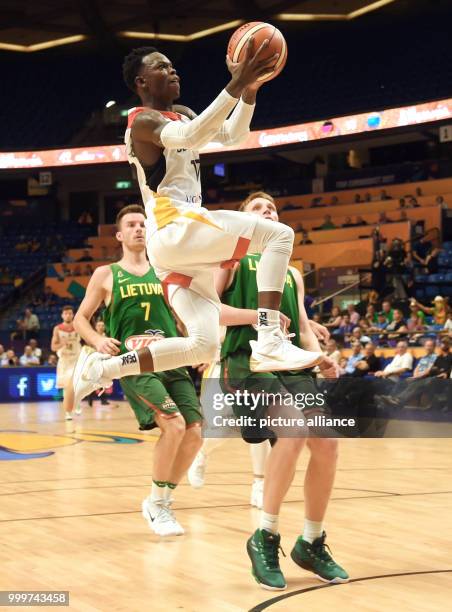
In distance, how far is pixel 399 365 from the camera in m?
13.3

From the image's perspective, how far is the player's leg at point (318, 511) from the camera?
4.19 metres

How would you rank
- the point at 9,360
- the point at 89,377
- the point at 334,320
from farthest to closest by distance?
the point at 9,360, the point at 334,320, the point at 89,377

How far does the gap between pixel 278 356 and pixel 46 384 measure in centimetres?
1695

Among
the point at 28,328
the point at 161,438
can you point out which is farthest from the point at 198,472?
the point at 28,328

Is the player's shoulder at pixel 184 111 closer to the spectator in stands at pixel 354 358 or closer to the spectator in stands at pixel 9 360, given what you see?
the spectator in stands at pixel 354 358

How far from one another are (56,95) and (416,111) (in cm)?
1463

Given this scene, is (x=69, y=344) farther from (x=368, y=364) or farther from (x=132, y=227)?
(x=132, y=227)

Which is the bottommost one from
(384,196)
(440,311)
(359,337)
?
(359,337)

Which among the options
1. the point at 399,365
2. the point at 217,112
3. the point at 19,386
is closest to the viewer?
the point at 217,112

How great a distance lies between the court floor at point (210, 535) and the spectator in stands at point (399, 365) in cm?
297

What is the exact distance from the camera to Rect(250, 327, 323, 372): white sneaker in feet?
13.4

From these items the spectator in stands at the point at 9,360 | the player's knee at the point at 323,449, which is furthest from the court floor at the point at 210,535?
the spectator in stands at the point at 9,360

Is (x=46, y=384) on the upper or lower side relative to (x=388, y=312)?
lower

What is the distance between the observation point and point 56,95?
32938 mm
